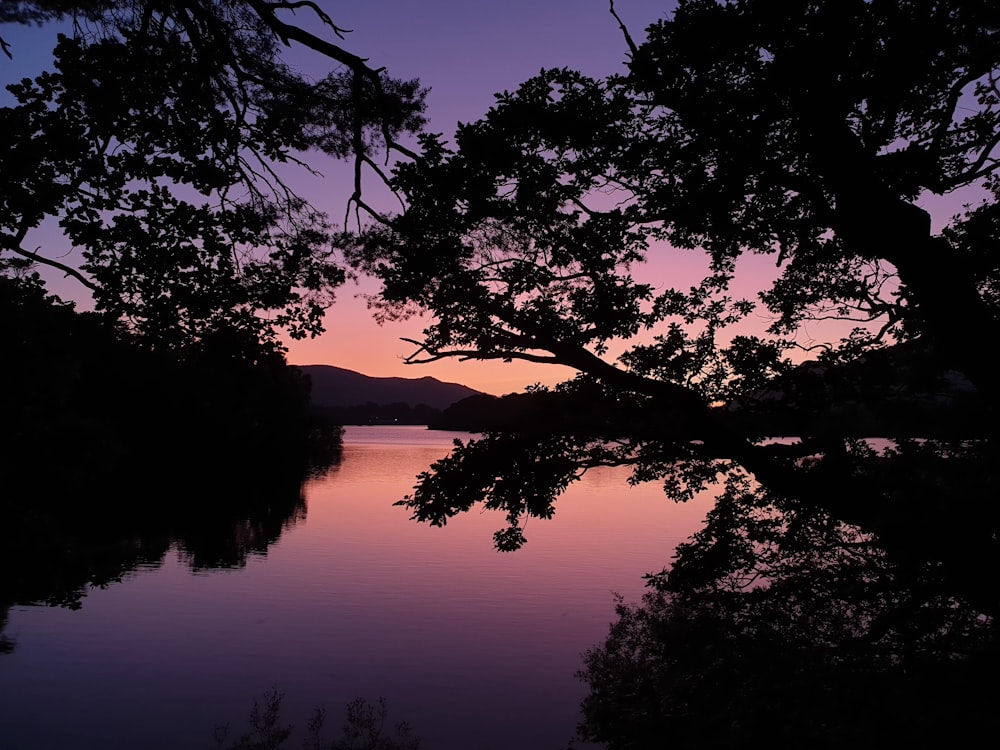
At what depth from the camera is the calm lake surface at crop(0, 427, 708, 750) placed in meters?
17.2

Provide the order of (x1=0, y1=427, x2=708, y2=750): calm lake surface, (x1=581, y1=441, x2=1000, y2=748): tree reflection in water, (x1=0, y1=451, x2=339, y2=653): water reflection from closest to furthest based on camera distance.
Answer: (x1=581, y1=441, x2=1000, y2=748): tree reflection in water < (x1=0, y1=451, x2=339, y2=653): water reflection < (x1=0, y1=427, x2=708, y2=750): calm lake surface

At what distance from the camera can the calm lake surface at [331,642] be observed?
1717 centimetres

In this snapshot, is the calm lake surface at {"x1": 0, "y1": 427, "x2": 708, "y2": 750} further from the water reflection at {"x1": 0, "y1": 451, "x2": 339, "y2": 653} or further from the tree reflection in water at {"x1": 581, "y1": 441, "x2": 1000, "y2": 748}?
the tree reflection in water at {"x1": 581, "y1": 441, "x2": 1000, "y2": 748}

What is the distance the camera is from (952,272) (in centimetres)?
679

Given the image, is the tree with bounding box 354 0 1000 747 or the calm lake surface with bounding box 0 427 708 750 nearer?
the tree with bounding box 354 0 1000 747

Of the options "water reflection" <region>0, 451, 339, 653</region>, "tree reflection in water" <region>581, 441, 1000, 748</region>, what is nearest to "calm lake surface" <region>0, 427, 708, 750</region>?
"water reflection" <region>0, 451, 339, 653</region>

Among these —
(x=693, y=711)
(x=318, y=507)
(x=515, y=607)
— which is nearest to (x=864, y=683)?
(x=693, y=711)

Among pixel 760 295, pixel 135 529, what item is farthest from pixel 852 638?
pixel 135 529

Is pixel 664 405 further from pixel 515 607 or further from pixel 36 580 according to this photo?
pixel 515 607

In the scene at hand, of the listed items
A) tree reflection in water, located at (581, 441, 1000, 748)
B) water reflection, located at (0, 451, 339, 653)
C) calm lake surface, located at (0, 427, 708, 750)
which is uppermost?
tree reflection in water, located at (581, 441, 1000, 748)

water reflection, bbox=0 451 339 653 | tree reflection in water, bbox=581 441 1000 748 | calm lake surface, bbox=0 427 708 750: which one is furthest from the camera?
calm lake surface, bbox=0 427 708 750

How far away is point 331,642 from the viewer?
23.5 metres

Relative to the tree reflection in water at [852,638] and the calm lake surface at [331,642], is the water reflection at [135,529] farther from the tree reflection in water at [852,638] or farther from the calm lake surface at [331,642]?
the tree reflection in water at [852,638]

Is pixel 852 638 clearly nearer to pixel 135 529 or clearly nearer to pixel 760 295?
pixel 760 295
